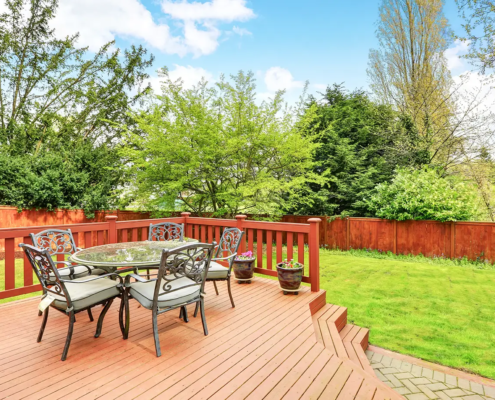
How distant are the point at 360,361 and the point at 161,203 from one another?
6905 millimetres

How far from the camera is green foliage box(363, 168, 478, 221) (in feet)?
26.3

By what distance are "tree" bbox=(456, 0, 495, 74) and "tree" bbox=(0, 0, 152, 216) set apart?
10.8 m

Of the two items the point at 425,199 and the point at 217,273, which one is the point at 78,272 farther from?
the point at 425,199

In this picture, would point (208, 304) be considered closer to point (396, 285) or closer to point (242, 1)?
point (396, 285)

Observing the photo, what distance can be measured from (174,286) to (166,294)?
0.17 m

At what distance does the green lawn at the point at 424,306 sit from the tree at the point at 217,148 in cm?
315

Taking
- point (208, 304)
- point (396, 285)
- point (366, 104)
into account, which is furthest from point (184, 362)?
point (366, 104)

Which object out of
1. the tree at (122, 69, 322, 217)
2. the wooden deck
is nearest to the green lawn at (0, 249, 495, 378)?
the wooden deck

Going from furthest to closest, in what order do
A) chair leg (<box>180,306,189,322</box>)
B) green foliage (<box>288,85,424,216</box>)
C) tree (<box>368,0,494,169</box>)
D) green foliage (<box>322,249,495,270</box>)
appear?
green foliage (<box>288,85,424,216</box>) < tree (<box>368,0,494,169</box>) < green foliage (<box>322,249,495,270</box>) < chair leg (<box>180,306,189,322</box>)

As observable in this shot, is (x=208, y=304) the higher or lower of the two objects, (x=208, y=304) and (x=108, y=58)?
the lower

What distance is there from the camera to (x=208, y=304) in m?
3.35

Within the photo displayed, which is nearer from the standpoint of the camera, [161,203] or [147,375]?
[147,375]

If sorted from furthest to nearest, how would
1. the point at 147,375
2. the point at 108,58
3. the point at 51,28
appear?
the point at 108,58
the point at 51,28
the point at 147,375

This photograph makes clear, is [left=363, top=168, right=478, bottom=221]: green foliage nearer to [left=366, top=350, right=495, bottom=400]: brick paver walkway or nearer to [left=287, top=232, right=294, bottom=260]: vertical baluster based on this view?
[left=287, top=232, right=294, bottom=260]: vertical baluster
